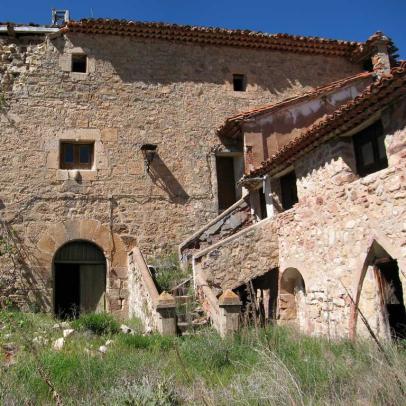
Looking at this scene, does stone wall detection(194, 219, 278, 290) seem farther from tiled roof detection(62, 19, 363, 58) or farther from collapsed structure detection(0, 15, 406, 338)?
tiled roof detection(62, 19, 363, 58)

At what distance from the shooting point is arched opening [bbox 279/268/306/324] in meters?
10.3

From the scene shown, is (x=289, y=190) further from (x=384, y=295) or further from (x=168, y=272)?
(x=384, y=295)

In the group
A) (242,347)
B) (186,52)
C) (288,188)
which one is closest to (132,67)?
(186,52)

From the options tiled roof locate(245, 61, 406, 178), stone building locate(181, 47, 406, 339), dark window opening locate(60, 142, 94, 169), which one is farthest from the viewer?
dark window opening locate(60, 142, 94, 169)

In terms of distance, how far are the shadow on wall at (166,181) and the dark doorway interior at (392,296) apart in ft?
20.5

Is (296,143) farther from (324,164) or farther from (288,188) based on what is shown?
(288,188)

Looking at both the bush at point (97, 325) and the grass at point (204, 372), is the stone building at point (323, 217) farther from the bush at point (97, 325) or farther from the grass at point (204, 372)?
the bush at point (97, 325)

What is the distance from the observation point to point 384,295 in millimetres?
7309

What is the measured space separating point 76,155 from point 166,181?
99.3 inches

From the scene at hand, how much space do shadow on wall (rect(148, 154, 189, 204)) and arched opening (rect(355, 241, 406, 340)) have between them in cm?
610

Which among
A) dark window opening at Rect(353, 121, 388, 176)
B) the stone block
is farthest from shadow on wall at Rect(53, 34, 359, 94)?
dark window opening at Rect(353, 121, 388, 176)

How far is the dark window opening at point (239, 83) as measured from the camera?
13875mm

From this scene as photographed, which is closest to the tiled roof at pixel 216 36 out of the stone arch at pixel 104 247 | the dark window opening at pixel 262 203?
the dark window opening at pixel 262 203

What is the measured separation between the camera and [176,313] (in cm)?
901
